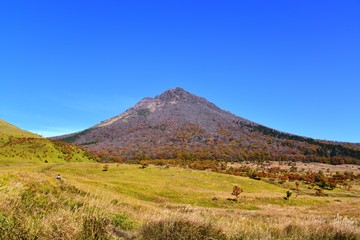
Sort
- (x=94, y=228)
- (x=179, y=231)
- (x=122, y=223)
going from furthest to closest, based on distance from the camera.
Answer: (x=122, y=223) < (x=179, y=231) < (x=94, y=228)

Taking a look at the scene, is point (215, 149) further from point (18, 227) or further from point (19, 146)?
point (18, 227)

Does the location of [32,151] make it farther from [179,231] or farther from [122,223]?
[179,231]

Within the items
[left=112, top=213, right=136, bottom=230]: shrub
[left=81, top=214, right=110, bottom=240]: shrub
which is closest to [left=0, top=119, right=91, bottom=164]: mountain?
[left=112, top=213, right=136, bottom=230]: shrub

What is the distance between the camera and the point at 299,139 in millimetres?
198125

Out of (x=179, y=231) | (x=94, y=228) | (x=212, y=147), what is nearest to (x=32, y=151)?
(x=94, y=228)

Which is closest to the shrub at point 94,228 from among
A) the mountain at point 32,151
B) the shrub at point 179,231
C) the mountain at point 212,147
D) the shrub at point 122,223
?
the shrub at point 179,231

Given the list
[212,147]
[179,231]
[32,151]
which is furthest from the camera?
[212,147]

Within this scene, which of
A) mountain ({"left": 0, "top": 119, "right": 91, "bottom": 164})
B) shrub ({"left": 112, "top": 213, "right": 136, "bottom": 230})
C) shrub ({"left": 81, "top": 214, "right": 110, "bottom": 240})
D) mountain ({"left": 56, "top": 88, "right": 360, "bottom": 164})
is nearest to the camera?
shrub ({"left": 81, "top": 214, "right": 110, "bottom": 240})

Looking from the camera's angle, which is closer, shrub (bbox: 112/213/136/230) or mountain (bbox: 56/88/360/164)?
shrub (bbox: 112/213/136/230)

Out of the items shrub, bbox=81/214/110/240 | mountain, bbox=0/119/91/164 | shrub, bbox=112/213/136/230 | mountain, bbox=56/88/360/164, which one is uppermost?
mountain, bbox=56/88/360/164

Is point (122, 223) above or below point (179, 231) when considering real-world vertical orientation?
below

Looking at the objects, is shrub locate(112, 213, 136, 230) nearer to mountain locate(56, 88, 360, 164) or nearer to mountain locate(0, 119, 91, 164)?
mountain locate(0, 119, 91, 164)

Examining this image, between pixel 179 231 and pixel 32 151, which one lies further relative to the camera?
pixel 32 151

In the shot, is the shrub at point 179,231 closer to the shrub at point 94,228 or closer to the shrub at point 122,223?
the shrub at point 94,228
